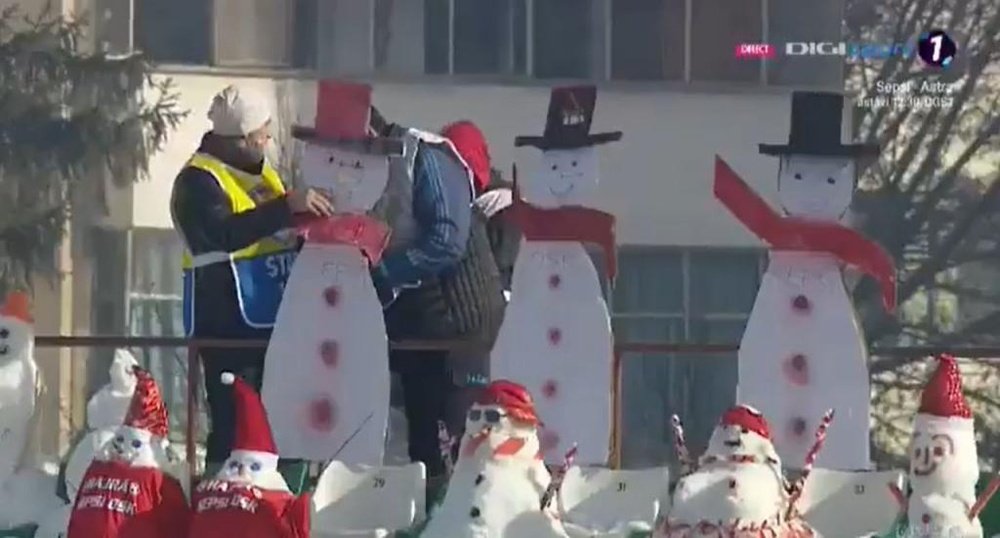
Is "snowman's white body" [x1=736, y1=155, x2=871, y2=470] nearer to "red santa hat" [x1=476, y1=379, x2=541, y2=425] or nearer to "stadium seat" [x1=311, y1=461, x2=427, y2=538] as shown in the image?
"red santa hat" [x1=476, y1=379, x2=541, y2=425]

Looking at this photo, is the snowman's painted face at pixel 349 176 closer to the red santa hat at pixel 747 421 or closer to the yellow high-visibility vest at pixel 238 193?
the yellow high-visibility vest at pixel 238 193

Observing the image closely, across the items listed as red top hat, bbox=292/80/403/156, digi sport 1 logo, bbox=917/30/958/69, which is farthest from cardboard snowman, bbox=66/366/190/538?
digi sport 1 logo, bbox=917/30/958/69

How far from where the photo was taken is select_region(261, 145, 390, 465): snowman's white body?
7297 millimetres

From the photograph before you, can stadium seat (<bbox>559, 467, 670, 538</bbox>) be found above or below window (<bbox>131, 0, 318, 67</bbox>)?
below

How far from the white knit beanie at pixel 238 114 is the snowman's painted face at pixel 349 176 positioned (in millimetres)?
267

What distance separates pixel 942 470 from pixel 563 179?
1389 mm

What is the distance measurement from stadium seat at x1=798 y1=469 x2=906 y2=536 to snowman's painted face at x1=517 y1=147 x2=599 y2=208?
1067mm

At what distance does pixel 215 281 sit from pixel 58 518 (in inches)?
35.8

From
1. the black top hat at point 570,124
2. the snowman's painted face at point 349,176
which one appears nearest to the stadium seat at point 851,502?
the black top hat at point 570,124

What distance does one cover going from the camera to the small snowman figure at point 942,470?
262 inches

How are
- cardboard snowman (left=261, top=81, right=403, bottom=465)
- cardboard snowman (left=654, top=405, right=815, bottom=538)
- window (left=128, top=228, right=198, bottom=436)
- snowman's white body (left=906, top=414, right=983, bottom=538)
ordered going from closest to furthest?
cardboard snowman (left=654, top=405, right=815, bottom=538) < snowman's white body (left=906, top=414, right=983, bottom=538) < cardboard snowman (left=261, top=81, right=403, bottom=465) < window (left=128, top=228, right=198, bottom=436)

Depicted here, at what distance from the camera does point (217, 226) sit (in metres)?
7.41

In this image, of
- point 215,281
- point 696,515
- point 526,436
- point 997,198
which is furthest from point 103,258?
point 997,198

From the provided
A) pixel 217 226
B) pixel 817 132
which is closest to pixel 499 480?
pixel 217 226
